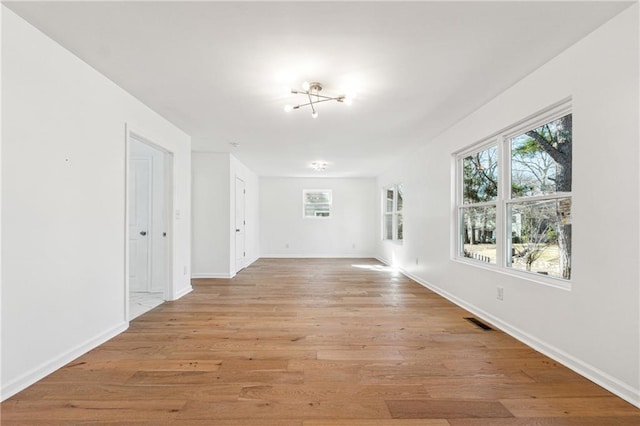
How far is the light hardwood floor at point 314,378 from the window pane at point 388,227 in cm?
387

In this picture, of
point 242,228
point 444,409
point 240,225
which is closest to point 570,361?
point 444,409

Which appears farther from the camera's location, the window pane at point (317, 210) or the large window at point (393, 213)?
the window pane at point (317, 210)

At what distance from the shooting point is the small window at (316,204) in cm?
823

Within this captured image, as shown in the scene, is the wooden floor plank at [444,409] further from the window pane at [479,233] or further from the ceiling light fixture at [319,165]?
the ceiling light fixture at [319,165]

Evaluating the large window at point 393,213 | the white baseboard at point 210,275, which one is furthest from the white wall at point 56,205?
the large window at point 393,213

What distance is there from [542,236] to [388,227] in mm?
4768

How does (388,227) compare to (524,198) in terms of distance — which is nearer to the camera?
(524,198)

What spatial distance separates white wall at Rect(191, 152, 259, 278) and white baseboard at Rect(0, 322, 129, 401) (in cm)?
254

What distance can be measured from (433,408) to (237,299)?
2.83m

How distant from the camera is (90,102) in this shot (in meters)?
2.34

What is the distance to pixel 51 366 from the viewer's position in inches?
77.7

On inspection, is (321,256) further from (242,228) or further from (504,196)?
(504,196)

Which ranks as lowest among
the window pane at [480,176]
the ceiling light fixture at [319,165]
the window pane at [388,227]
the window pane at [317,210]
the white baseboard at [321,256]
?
the white baseboard at [321,256]

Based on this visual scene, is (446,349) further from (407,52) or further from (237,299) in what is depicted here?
(237,299)
